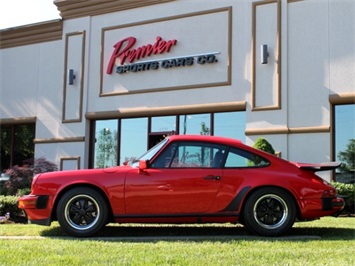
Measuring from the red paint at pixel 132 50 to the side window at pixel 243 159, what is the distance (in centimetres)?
941

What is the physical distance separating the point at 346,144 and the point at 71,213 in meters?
9.01

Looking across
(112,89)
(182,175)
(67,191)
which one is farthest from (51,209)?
(112,89)

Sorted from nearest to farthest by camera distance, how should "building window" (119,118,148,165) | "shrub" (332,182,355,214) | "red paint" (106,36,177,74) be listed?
"shrub" (332,182,355,214) → "red paint" (106,36,177,74) → "building window" (119,118,148,165)

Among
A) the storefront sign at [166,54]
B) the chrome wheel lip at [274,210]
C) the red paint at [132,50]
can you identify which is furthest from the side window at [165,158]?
the red paint at [132,50]

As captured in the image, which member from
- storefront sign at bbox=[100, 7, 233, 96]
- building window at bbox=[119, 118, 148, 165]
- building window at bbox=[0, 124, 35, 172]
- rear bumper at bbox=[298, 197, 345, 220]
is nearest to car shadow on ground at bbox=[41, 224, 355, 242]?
rear bumper at bbox=[298, 197, 345, 220]

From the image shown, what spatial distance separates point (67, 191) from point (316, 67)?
9.01 m

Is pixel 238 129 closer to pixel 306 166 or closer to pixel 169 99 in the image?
pixel 169 99

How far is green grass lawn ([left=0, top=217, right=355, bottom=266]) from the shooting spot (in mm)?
4375

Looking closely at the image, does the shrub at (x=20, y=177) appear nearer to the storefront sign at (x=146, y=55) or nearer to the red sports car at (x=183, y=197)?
the storefront sign at (x=146, y=55)

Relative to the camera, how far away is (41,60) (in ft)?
59.2

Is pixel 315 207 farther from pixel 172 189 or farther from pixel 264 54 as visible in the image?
pixel 264 54

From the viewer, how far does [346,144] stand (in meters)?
12.7

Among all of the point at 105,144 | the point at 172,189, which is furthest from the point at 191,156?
the point at 105,144

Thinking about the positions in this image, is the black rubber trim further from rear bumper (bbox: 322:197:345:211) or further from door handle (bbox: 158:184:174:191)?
rear bumper (bbox: 322:197:345:211)
